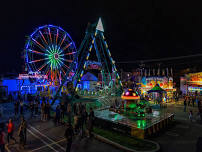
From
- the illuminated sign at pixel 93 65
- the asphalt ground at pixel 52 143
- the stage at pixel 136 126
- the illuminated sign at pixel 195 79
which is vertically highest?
the illuminated sign at pixel 93 65

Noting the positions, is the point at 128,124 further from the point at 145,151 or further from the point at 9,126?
the point at 9,126

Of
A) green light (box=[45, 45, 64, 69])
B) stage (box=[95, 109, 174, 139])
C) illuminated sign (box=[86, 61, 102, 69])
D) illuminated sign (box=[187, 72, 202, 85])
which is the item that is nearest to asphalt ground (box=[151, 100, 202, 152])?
stage (box=[95, 109, 174, 139])

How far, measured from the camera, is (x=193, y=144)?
8.45m

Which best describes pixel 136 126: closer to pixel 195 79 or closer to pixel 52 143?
pixel 52 143

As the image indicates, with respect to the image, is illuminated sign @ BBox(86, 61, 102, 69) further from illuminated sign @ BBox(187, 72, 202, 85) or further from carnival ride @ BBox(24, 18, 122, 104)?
illuminated sign @ BBox(187, 72, 202, 85)

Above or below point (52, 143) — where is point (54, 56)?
above

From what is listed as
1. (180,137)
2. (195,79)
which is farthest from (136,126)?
(195,79)

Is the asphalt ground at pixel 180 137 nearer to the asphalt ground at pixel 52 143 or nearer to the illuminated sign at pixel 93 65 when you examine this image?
the asphalt ground at pixel 52 143

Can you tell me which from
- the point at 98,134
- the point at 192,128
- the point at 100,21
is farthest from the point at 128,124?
the point at 100,21

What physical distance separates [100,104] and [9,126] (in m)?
10.3

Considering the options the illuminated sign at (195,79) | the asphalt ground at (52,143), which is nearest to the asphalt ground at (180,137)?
the asphalt ground at (52,143)

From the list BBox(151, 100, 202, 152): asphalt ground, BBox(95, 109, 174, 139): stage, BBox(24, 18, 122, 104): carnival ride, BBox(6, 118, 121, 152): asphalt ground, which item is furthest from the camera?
BBox(24, 18, 122, 104): carnival ride

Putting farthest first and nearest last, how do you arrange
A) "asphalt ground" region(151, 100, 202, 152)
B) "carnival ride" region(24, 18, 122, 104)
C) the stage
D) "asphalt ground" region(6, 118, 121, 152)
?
"carnival ride" region(24, 18, 122, 104)
the stage
"asphalt ground" region(151, 100, 202, 152)
"asphalt ground" region(6, 118, 121, 152)

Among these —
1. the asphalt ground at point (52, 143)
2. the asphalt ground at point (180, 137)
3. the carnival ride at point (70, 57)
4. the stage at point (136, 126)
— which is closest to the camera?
the asphalt ground at point (52, 143)
